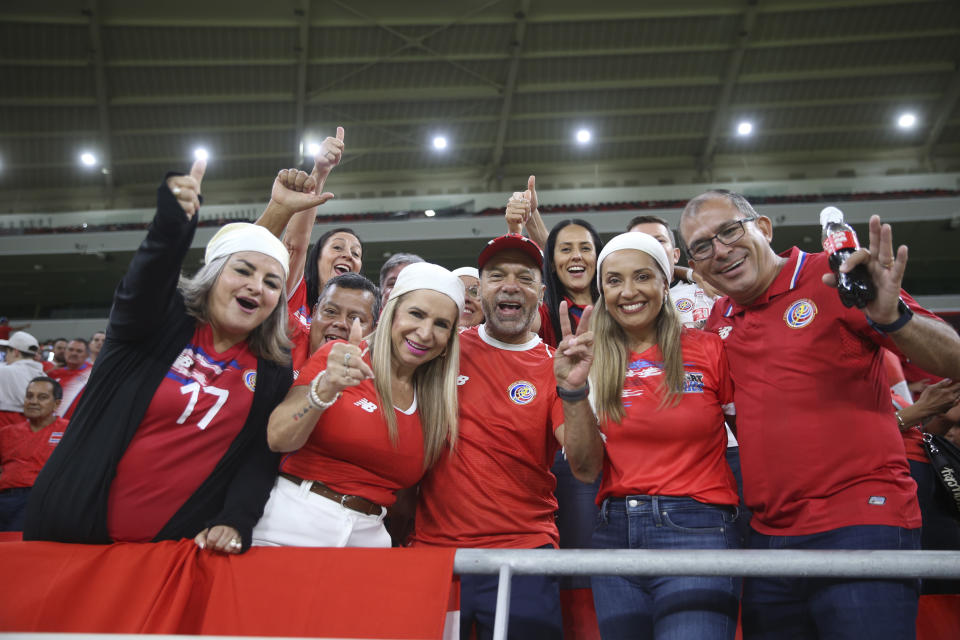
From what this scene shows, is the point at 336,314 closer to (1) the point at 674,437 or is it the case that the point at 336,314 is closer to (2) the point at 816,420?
(1) the point at 674,437

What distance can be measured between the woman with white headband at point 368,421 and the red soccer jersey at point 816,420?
3.36ft

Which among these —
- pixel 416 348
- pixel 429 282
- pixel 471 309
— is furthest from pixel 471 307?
pixel 416 348

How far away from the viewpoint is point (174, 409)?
1972mm

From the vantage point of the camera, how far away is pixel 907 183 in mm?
19484

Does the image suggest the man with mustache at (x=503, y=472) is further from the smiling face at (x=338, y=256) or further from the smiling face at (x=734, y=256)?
the smiling face at (x=338, y=256)

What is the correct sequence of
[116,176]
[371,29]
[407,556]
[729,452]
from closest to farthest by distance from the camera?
[407,556], [729,452], [371,29], [116,176]

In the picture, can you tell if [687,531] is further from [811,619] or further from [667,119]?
[667,119]

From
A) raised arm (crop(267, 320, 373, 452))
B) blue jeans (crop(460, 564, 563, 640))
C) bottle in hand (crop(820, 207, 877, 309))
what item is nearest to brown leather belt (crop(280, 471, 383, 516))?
raised arm (crop(267, 320, 373, 452))

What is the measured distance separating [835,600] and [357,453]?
1445mm

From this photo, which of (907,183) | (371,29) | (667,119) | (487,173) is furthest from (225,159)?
(907,183)

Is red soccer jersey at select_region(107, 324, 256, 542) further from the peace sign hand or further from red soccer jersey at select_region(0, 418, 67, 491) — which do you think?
red soccer jersey at select_region(0, 418, 67, 491)

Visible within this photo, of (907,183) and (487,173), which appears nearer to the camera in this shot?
(907,183)

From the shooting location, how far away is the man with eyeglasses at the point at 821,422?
171 cm

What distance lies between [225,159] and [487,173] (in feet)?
26.9
